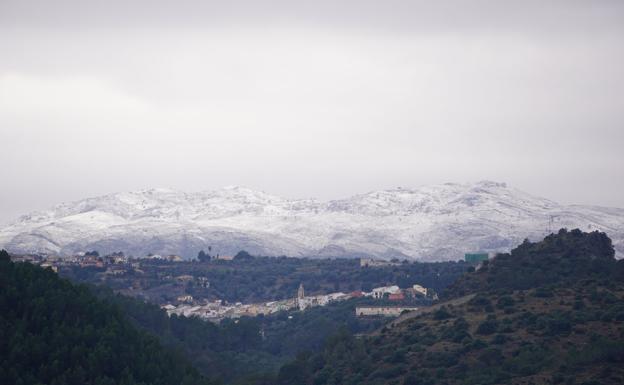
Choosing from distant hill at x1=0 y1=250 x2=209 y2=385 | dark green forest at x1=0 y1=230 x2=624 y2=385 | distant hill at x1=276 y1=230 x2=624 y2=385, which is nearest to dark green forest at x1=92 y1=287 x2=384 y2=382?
dark green forest at x1=0 y1=230 x2=624 y2=385

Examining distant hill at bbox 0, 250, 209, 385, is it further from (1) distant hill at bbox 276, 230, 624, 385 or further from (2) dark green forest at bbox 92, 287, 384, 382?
(2) dark green forest at bbox 92, 287, 384, 382

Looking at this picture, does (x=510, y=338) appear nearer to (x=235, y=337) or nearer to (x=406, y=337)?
(x=406, y=337)

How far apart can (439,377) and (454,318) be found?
65.4ft

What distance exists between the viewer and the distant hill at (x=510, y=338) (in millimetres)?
91438

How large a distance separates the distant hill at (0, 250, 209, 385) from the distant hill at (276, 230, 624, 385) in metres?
17.3

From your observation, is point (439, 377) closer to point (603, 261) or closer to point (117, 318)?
point (117, 318)

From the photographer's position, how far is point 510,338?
104 m

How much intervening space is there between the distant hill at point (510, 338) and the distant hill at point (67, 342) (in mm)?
17302

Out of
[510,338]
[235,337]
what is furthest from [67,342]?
[235,337]

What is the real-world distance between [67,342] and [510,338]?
36.1 metres

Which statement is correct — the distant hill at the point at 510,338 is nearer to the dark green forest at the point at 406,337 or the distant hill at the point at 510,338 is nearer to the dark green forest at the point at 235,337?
the dark green forest at the point at 406,337

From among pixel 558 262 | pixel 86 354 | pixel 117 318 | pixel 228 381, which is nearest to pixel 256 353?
pixel 228 381

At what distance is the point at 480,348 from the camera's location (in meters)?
103

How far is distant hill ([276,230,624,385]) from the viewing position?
91438 mm
